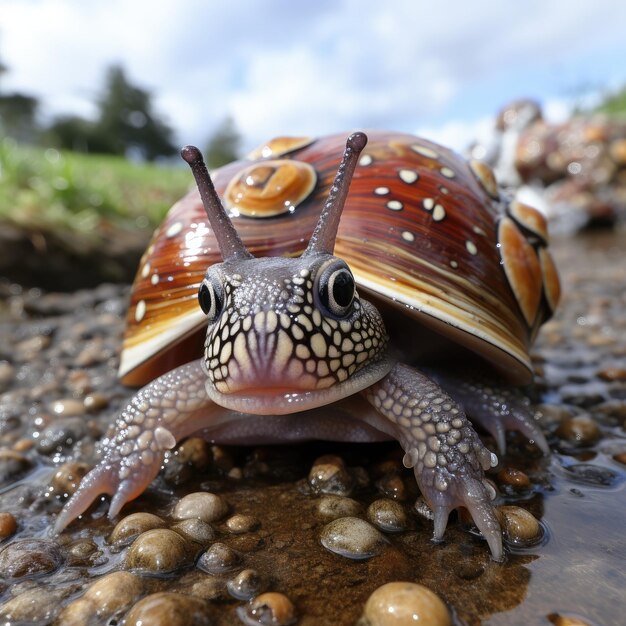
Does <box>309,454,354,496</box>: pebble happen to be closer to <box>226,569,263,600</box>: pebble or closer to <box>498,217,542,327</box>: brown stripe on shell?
<box>226,569,263,600</box>: pebble

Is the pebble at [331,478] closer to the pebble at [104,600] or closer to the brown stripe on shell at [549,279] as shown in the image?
the pebble at [104,600]

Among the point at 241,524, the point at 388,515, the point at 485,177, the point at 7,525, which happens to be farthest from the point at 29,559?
the point at 485,177

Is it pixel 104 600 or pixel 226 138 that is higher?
pixel 226 138

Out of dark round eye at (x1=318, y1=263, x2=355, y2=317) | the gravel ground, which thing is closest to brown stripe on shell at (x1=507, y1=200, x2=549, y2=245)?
the gravel ground

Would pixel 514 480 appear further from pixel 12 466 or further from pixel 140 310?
pixel 12 466

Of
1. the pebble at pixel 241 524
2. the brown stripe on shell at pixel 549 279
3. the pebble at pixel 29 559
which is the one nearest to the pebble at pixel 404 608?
the pebble at pixel 241 524

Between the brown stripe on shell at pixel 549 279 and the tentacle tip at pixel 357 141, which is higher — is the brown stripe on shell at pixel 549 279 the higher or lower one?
the lower one
